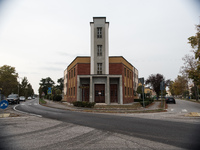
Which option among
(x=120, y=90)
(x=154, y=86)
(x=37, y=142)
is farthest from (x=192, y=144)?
(x=154, y=86)

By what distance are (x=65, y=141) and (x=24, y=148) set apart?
1304 mm

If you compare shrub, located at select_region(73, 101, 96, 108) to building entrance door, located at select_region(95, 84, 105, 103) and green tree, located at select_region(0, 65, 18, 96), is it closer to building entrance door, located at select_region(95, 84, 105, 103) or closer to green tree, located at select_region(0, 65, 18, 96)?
building entrance door, located at select_region(95, 84, 105, 103)

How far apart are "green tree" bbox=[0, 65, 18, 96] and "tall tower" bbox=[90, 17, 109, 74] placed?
4191cm

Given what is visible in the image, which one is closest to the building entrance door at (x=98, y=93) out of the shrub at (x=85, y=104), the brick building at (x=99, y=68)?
the brick building at (x=99, y=68)

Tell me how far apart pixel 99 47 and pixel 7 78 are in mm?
43583

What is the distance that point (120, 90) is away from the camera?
2967 centimetres

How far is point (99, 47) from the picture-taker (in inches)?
1172

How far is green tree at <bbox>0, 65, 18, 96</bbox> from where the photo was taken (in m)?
58.9

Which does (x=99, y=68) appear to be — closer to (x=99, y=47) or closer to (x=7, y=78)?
(x=99, y=47)

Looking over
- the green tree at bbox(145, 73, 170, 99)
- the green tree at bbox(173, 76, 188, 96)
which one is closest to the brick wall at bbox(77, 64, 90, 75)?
the green tree at bbox(145, 73, 170, 99)

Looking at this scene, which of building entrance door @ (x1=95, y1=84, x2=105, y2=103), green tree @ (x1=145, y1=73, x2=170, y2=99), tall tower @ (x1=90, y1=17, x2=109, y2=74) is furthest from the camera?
green tree @ (x1=145, y1=73, x2=170, y2=99)

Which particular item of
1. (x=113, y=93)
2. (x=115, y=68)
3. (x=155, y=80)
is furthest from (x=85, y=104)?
(x=155, y=80)

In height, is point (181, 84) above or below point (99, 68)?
below

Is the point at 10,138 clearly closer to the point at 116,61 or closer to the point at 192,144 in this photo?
the point at 192,144
